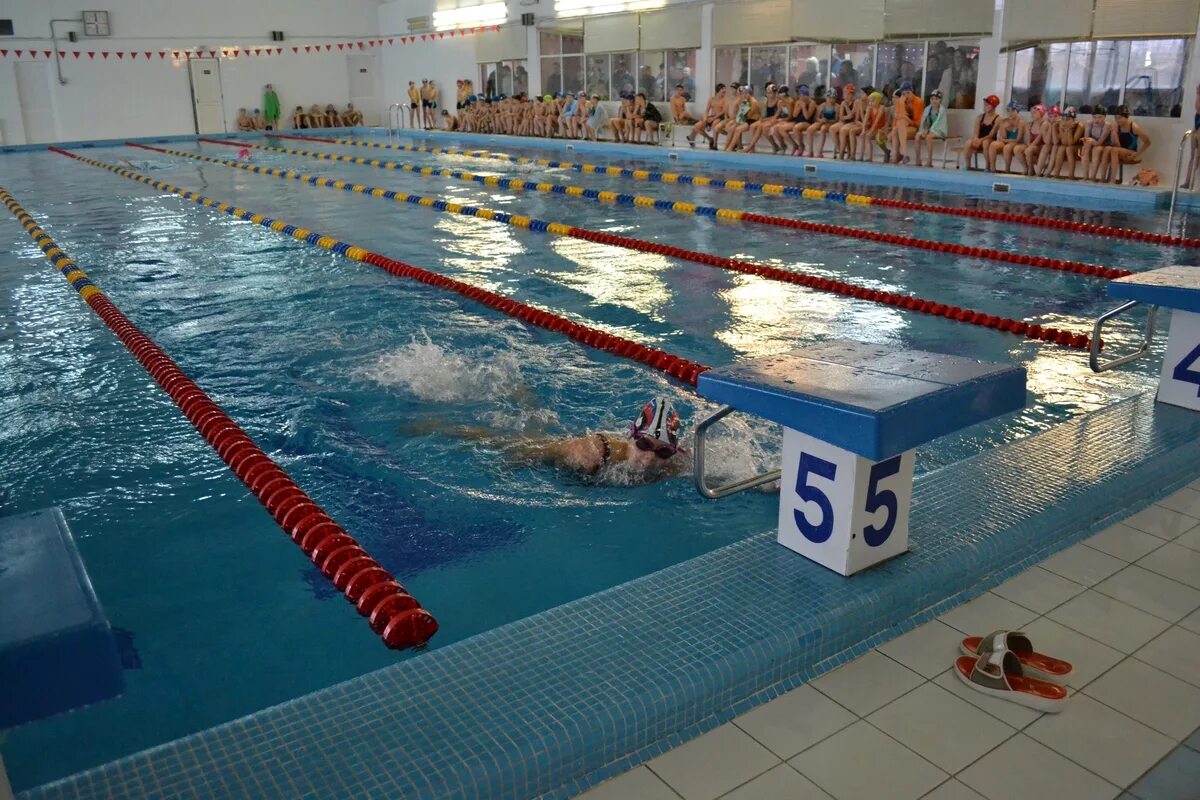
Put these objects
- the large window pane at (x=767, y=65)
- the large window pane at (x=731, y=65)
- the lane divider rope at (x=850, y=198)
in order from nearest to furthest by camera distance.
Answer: the lane divider rope at (x=850, y=198)
the large window pane at (x=767, y=65)
the large window pane at (x=731, y=65)

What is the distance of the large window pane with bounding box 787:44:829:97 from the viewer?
52.4 ft

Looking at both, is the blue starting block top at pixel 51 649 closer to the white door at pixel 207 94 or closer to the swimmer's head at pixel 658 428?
the swimmer's head at pixel 658 428

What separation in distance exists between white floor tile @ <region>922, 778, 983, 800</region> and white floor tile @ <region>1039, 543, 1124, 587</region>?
3.40ft

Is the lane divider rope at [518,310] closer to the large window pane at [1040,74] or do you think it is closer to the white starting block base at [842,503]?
the white starting block base at [842,503]

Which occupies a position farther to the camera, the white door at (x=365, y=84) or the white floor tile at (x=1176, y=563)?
the white door at (x=365, y=84)

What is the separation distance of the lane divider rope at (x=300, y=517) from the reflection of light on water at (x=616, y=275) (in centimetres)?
284

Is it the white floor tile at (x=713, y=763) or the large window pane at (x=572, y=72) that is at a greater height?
the large window pane at (x=572, y=72)

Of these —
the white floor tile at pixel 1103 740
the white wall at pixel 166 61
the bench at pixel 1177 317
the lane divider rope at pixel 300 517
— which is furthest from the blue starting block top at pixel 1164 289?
the white wall at pixel 166 61

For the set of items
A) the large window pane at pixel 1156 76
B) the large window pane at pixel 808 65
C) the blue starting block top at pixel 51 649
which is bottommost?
the blue starting block top at pixel 51 649

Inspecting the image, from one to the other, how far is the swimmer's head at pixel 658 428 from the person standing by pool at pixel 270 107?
A: 85.4ft

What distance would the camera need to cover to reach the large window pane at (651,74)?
19.4 meters

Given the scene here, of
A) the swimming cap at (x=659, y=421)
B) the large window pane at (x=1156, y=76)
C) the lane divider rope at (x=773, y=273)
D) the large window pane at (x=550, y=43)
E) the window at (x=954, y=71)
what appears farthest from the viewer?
the large window pane at (x=550, y=43)

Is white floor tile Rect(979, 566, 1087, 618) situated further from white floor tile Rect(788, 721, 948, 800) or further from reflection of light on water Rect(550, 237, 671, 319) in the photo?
reflection of light on water Rect(550, 237, 671, 319)

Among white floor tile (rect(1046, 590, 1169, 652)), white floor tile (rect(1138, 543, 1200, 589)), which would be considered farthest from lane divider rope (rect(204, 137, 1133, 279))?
white floor tile (rect(1046, 590, 1169, 652))
